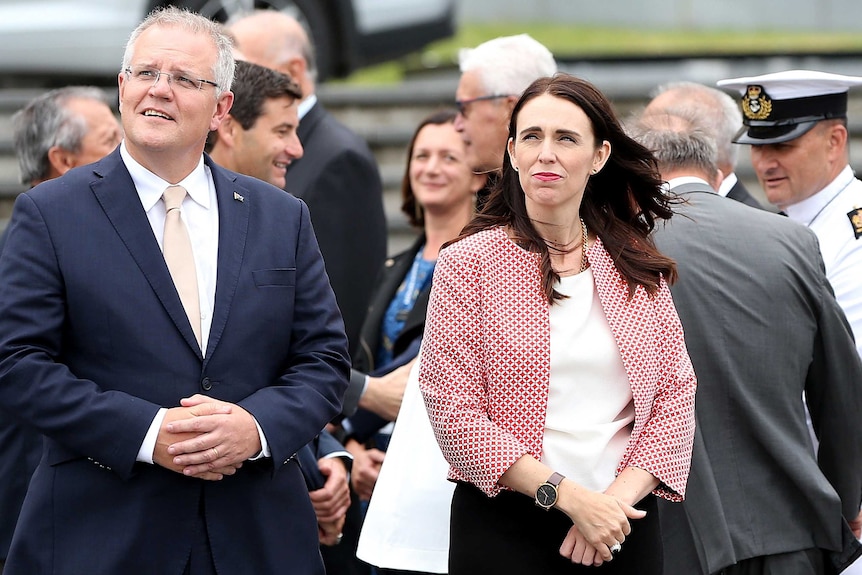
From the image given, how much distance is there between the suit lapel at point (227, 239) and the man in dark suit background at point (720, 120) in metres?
1.72

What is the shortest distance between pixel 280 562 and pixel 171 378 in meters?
0.51

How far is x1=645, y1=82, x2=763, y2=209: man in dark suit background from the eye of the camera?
4.34 meters

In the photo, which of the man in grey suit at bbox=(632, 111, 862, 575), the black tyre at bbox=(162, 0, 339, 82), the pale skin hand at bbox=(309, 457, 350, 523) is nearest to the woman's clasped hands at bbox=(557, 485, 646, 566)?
the man in grey suit at bbox=(632, 111, 862, 575)

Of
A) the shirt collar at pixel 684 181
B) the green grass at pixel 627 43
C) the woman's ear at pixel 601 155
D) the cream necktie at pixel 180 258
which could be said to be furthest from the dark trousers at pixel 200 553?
the green grass at pixel 627 43

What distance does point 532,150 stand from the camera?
3137 millimetres

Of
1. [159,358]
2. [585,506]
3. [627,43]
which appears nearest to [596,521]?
[585,506]

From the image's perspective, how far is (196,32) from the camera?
3111 millimetres

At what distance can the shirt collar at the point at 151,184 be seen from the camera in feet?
9.96

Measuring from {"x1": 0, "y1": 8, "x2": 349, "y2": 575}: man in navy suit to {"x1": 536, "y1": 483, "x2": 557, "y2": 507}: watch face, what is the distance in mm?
545

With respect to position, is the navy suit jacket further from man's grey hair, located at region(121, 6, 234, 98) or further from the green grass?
the green grass

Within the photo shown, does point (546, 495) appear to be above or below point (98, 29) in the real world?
below

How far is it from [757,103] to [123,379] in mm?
2359

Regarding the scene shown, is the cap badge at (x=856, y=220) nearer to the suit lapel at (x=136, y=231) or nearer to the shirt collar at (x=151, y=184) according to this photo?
the shirt collar at (x=151, y=184)

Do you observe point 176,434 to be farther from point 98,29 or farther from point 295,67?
point 98,29
